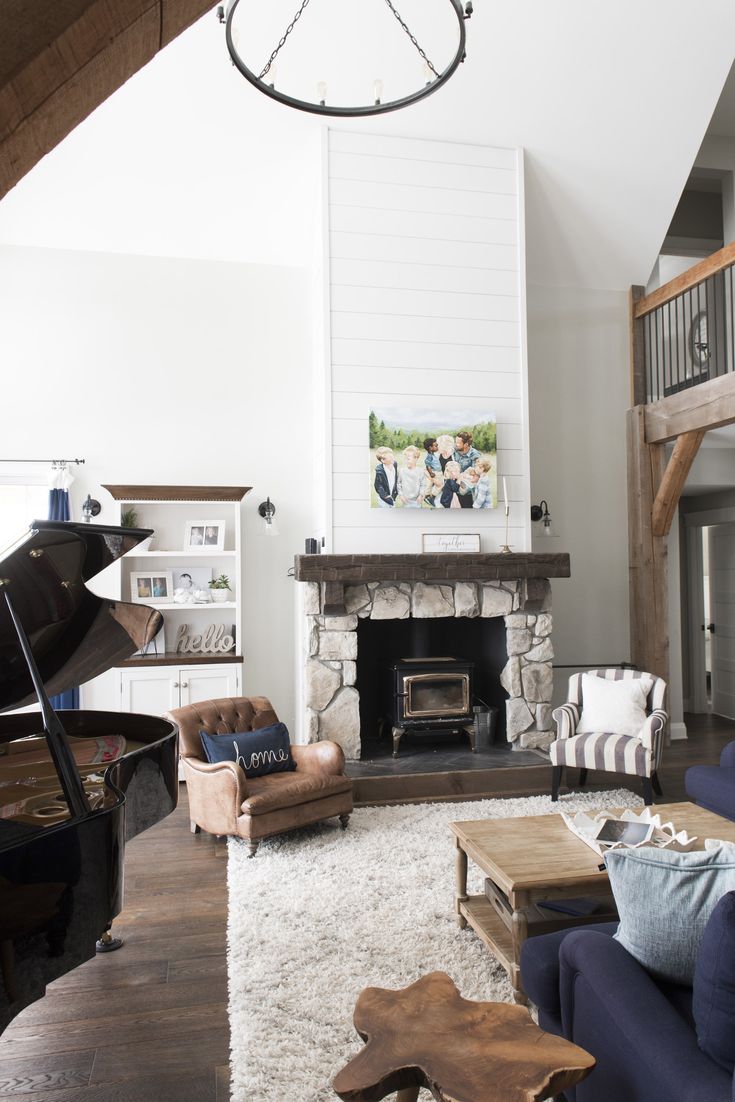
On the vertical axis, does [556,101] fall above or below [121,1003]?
above

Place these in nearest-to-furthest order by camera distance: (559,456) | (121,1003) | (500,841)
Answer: (121,1003)
(500,841)
(559,456)

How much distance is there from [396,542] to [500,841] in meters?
2.81

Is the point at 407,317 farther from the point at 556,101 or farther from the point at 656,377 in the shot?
the point at 656,377

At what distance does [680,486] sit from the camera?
6.41 m

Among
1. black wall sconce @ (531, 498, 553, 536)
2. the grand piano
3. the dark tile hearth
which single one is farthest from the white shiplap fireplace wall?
the grand piano

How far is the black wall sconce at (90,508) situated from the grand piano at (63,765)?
2.72m

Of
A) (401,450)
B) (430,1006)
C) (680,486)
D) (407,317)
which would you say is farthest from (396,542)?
(430,1006)

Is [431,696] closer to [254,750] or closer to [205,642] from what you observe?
[254,750]

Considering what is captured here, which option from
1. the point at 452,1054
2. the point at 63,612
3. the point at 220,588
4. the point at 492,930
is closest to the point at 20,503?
the point at 220,588

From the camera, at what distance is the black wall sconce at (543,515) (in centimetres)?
659

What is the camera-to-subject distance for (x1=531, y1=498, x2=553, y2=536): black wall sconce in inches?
259

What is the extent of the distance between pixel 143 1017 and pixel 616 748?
321 cm

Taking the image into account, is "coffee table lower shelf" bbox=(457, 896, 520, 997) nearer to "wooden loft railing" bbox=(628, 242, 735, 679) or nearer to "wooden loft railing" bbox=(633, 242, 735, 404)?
"wooden loft railing" bbox=(628, 242, 735, 679)

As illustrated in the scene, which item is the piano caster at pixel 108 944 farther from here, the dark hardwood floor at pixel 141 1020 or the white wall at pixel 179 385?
the white wall at pixel 179 385
